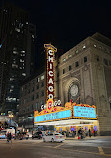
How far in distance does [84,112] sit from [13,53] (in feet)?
278

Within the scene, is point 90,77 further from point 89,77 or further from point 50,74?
point 50,74

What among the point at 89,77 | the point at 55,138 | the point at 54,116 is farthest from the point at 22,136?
the point at 89,77

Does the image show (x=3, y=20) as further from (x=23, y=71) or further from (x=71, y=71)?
(x=71, y=71)

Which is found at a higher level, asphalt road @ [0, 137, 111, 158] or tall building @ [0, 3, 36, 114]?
tall building @ [0, 3, 36, 114]

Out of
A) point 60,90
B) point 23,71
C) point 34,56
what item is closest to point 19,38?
point 34,56

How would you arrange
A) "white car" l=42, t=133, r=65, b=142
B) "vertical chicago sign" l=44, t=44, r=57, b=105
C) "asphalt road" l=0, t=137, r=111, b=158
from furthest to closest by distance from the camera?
"vertical chicago sign" l=44, t=44, r=57, b=105
"white car" l=42, t=133, r=65, b=142
"asphalt road" l=0, t=137, r=111, b=158

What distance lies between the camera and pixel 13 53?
106m

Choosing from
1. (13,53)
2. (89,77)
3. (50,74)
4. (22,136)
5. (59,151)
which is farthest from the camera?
(13,53)

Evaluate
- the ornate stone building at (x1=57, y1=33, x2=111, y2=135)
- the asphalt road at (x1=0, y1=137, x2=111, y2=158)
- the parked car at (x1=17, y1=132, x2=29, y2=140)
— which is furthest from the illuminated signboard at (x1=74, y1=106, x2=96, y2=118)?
the asphalt road at (x1=0, y1=137, x2=111, y2=158)

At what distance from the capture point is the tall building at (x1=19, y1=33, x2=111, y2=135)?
119 ft

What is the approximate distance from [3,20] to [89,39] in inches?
4535

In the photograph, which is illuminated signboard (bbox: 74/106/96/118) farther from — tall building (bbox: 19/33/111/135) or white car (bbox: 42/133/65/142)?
white car (bbox: 42/133/65/142)

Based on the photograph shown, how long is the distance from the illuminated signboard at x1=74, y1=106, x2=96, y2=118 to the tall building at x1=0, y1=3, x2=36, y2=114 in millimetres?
69134

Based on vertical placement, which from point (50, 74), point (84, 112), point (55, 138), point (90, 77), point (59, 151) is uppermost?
point (50, 74)
